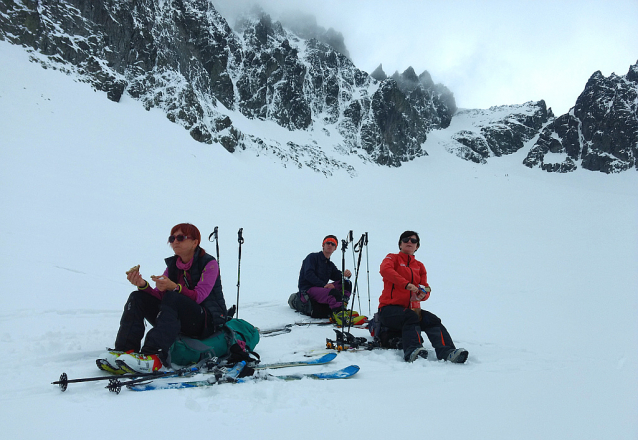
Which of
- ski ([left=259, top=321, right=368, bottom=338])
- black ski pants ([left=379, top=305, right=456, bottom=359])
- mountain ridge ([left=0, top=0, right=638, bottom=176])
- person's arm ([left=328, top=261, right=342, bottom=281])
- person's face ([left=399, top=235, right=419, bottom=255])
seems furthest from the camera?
mountain ridge ([left=0, top=0, right=638, bottom=176])

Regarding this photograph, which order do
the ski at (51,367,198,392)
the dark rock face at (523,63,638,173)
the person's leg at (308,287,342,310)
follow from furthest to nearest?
the dark rock face at (523,63,638,173) < the person's leg at (308,287,342,310) < the ski at (51,367,198,392)

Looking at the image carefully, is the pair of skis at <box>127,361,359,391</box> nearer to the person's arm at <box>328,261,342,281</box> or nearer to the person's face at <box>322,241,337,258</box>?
the person's face at <box>322,241,337,258</box>

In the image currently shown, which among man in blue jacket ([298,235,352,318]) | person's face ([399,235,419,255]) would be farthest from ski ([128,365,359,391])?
man in blue jacket ([298,235,352,318])

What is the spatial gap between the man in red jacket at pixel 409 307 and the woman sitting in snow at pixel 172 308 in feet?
6.45

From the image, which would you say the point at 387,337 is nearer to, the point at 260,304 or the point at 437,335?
the point at 437,335

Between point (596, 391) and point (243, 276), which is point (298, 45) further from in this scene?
point (596, 391)

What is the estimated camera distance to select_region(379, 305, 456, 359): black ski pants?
3.81 metres

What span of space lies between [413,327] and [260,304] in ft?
12.5

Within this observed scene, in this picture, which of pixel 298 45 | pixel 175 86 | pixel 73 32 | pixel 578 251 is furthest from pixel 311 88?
pixel 578 251

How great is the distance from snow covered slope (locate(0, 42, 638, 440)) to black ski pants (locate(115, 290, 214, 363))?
15.9 inches

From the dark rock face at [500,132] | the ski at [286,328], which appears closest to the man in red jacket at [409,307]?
the ski at [286,328]

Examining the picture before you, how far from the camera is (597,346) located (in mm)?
4102

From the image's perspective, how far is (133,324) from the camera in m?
3.08

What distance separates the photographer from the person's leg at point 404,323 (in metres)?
3.83
